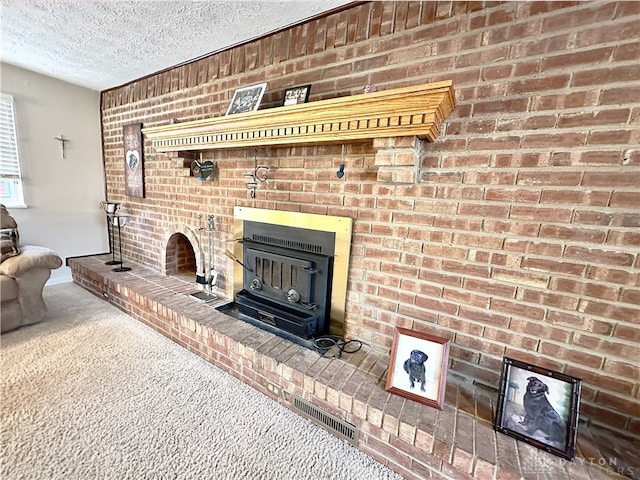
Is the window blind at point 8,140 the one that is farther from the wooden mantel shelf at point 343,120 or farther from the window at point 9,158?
the wooden mantel shelf at point 343,120

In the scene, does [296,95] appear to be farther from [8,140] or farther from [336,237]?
[8,140]

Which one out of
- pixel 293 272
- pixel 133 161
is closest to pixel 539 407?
pixel 293 272

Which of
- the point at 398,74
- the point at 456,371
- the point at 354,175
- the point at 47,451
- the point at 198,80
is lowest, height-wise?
the point at 47,451

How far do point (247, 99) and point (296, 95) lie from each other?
1.32ft

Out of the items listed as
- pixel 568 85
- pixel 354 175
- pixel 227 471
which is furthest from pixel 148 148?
pixel 568 85

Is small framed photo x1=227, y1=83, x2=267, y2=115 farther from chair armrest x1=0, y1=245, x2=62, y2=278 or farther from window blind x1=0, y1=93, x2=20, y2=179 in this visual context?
window blind x1=0, y1=93, x2=20, y2=179

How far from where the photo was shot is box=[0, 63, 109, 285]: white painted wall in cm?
275

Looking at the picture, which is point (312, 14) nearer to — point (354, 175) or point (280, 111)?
point (280, 111)

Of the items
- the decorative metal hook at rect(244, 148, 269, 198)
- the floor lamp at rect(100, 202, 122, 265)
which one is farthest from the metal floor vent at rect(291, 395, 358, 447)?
the floor lamp at rect(100, 202, 122, 265)

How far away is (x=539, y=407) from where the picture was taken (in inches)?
42.2

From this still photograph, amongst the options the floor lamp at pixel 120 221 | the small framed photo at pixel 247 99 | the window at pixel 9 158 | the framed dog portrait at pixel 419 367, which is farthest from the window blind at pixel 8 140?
the framed dog portrait at pixel 419 367

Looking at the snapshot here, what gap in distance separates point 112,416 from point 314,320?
1164 millimetres

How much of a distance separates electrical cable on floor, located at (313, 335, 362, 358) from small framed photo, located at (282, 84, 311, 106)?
1.45 meters

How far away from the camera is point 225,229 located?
2.17m
